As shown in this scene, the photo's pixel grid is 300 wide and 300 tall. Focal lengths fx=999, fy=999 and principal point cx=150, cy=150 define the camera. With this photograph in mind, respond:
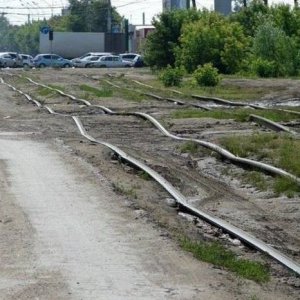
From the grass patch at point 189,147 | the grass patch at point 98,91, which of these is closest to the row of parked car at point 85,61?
the grass patch at point 98,91

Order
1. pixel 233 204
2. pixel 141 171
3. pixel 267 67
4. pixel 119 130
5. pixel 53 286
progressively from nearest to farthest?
pixel 53 286, pixel 233 204, pixel 141 171, pixel 119 130, pixel 267 67

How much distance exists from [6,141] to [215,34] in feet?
125

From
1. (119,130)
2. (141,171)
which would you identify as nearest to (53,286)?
(141,171)

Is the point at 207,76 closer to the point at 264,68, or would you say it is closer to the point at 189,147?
the point at 264,68

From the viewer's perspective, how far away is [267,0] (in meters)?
84.8

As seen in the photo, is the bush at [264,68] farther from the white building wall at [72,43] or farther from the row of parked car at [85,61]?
the white building wall at [72,43]

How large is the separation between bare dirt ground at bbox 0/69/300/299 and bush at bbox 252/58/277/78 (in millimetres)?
32105

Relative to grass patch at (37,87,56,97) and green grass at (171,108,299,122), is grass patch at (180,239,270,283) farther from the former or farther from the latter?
grass patch at (37,87,56,97)

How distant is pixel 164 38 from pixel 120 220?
2387 inches

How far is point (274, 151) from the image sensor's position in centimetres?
1852

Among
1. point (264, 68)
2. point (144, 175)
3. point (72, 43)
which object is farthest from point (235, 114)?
point (72, 43)

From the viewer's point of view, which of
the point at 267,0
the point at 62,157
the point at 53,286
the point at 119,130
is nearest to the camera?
the point at 53,286

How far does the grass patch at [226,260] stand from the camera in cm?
921

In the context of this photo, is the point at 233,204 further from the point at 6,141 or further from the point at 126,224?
the point at 6,141
